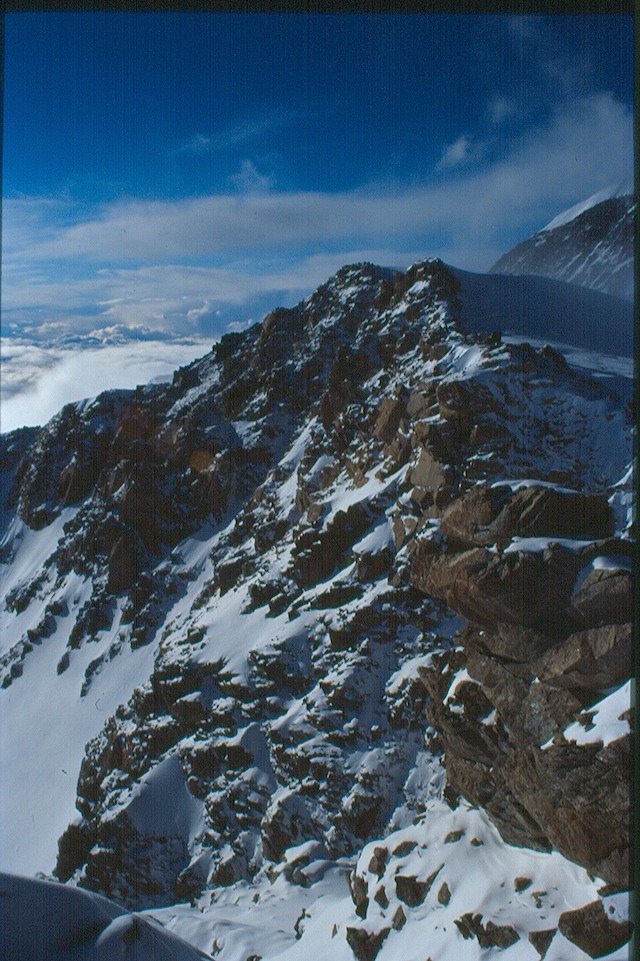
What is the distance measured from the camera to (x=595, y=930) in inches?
341

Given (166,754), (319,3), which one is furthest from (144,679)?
(319,3)

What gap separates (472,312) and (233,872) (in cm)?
3573

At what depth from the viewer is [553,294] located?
151 ft

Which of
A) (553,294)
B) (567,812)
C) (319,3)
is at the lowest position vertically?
(567,812)

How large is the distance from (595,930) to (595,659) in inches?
165

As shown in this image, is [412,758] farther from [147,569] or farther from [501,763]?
[147,569]

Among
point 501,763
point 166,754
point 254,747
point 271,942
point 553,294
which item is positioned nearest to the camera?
point 501,763

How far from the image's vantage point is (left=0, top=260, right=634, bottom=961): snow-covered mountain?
11.2 m

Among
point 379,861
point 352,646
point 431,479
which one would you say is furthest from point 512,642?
point 352,646

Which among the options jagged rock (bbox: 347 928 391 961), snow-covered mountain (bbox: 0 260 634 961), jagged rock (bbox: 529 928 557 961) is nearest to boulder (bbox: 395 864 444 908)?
snow-covered mountain (bbox: 0 260 634 961)

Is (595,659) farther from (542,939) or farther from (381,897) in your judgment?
(381,897)

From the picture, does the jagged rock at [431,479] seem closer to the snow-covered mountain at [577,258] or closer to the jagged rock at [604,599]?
the jagged rock at [604,599]

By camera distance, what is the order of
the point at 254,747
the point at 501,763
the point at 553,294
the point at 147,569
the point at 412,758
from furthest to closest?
the point at 147,569, the point at 553,294, the point at 254,747, the point at 412,758, the point at 501,763

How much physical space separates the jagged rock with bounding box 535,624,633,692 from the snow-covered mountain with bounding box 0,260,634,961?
55 mm
